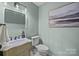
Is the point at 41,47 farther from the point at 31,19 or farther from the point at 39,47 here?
the point at 31,19

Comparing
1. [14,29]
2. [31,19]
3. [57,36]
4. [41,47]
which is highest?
[31,19]

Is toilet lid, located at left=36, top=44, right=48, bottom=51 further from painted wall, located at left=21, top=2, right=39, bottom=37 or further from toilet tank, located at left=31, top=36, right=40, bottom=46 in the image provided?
painted wall, located at left=21, top=2, right=39, bottom=37

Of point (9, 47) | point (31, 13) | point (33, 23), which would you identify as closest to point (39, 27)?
point (33, 23)

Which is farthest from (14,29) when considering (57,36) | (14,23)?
(57,36)

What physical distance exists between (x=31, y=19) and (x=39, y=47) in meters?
0.41

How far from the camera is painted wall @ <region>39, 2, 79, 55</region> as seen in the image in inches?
63.0

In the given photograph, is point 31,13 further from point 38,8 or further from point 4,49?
point 4,49

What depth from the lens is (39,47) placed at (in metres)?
1.66

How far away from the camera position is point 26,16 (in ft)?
5.40

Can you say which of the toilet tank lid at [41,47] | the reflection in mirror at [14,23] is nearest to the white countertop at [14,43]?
the reflection in mirror at [14,23]

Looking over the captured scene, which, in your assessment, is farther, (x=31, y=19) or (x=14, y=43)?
(x=31, y=19)

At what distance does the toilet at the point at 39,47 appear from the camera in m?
1.63

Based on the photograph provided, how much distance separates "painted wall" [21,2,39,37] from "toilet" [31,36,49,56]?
0.07 meters

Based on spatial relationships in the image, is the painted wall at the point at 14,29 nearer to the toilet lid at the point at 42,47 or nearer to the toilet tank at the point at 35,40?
the toilet tank at the point at 35,40
